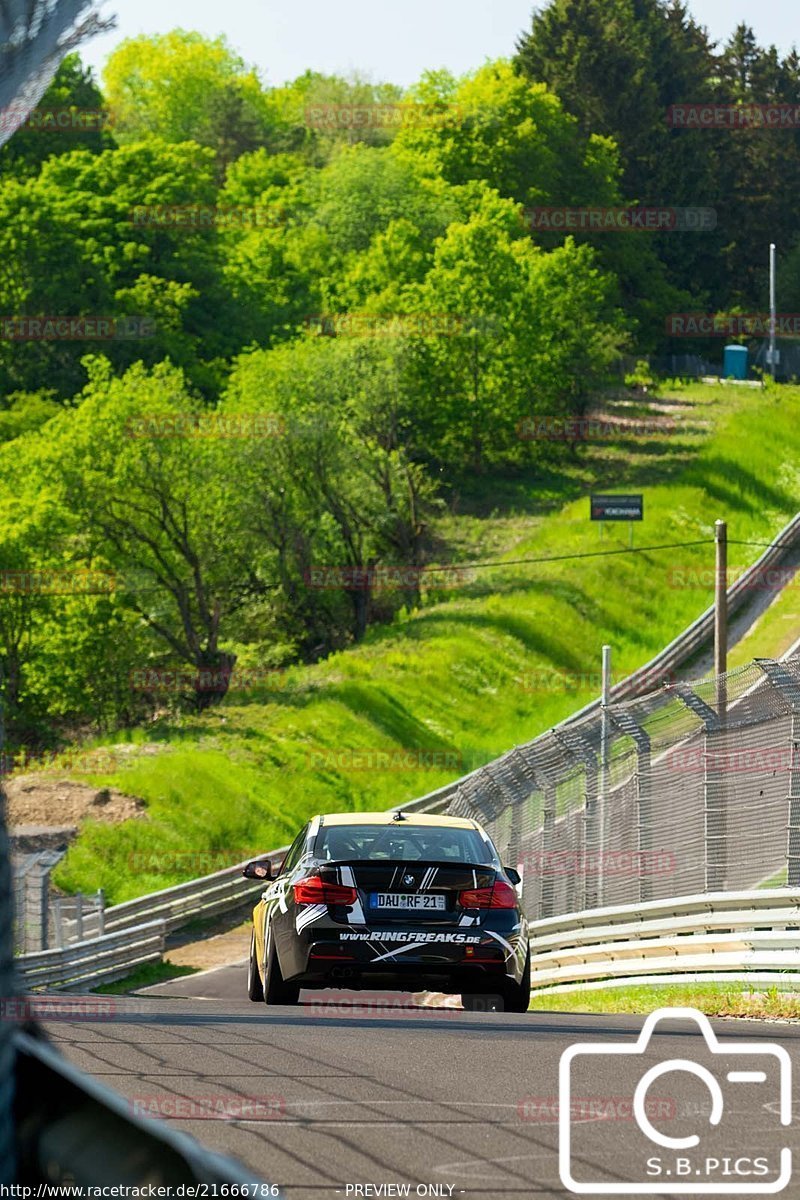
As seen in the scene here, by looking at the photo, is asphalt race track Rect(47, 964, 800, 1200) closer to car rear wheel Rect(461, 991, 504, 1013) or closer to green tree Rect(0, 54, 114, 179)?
car rear wheel Rect(461, 991, 504, 1013)

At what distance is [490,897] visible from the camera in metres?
11.9

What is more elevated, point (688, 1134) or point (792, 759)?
point (688, 1134)

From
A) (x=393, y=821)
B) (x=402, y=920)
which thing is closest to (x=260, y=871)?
(x=393, y=821)

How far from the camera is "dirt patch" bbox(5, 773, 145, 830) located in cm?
4697

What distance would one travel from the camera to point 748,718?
1481 cm

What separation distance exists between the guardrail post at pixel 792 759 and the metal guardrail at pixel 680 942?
A: 0.28 m

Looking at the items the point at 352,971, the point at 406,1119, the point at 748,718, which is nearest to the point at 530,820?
the point at 748,718

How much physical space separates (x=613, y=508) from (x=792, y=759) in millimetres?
50975

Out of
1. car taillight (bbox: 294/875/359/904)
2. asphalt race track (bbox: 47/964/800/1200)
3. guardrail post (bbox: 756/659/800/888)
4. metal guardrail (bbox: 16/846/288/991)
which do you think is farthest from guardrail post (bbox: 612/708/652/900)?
metal guardrail (bbox: 16/846/288/991)

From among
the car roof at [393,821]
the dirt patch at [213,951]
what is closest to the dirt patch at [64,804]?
the dirt patch at [213,951]

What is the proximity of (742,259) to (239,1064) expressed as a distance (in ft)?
359

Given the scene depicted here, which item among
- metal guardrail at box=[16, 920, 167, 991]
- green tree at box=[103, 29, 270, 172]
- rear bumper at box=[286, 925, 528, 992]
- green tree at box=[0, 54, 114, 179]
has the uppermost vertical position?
green tree at box=[103, 29, 270, 172]

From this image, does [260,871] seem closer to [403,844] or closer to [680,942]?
[403,844]

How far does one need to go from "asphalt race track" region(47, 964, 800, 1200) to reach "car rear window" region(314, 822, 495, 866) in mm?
981
